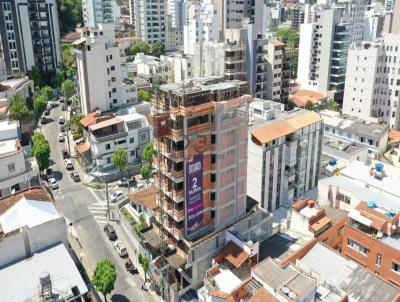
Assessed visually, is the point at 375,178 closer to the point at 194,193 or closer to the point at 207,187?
the point at 207,187

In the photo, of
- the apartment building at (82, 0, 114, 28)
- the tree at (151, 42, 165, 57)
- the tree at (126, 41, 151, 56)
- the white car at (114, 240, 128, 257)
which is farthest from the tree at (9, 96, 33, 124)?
the apartment building at (82, 0, 114, 28)

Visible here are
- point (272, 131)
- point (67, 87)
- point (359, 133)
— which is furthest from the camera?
point (67, 87)

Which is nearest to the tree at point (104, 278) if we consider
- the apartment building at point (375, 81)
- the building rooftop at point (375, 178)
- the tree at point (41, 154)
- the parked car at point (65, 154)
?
the tree at point (41, 154)

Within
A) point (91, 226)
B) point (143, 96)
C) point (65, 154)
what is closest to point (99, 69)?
point (143, 96)

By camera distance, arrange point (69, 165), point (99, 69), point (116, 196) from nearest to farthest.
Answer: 1. point (116, 196)
2. point (69, 165)
3. point (99, 69)

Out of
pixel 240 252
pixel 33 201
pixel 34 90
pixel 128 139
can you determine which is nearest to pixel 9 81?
pixel 34 90

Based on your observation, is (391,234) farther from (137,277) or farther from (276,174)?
(137,277)

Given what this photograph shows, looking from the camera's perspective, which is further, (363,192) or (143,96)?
(143,96)
